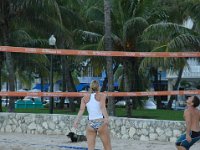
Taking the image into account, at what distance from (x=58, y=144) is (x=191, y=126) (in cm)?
576

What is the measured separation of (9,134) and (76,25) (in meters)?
10.3

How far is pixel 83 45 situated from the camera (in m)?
24.9

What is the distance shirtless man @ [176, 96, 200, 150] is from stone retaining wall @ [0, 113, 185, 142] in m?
4.88

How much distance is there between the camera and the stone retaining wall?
43.3ft

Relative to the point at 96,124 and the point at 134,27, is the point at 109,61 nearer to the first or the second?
the point at 134,27

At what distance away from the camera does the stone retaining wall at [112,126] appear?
1319 cm

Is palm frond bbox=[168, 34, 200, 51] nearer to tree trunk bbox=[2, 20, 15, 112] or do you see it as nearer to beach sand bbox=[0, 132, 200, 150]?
tree trunk bbox=[2, 20, 15, 112]

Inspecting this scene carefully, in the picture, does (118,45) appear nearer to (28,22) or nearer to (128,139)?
(28,22)

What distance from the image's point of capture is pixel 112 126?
14297 millimetres

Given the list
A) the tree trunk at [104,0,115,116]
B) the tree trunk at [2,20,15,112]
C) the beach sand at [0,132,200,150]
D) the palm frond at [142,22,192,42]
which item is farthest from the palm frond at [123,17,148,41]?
the beach sand at [0,132,200,150]

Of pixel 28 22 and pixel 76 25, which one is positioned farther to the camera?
pixel 76 25

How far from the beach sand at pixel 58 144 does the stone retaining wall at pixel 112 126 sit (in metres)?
0.28

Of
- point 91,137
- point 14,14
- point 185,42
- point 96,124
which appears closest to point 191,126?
point 96,124

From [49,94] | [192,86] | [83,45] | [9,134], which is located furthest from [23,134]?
[192,86]
